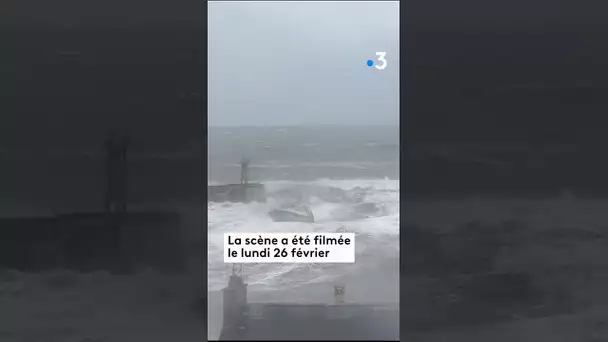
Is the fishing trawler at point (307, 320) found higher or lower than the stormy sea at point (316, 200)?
lower

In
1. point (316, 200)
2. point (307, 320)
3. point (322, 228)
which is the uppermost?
point (316, 200)

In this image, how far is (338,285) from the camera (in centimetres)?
348

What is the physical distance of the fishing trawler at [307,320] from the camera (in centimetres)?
347

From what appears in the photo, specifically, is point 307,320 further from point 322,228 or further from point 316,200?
point 316,200

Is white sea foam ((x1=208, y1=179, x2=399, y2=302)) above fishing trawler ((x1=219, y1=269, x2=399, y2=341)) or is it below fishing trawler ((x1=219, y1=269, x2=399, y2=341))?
above

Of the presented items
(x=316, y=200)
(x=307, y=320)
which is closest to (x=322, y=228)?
(x=316, y=200)

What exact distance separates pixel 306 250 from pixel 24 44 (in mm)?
1687

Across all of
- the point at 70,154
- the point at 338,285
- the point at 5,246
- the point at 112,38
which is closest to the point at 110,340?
the point at 5,246

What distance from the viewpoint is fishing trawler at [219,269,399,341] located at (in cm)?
347

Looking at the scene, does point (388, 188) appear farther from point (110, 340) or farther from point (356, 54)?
point (110, 340)

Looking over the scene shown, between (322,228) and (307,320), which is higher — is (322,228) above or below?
above

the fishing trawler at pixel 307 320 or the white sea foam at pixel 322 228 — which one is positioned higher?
the white sea foam at pixel 322 228

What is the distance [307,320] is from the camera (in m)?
3.49

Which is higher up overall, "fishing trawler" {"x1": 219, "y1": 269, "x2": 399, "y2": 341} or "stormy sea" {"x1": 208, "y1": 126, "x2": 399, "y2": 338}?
"stormy sea" {"x1": 208, "y1": 126, "x2": 399, "y2": 338}
